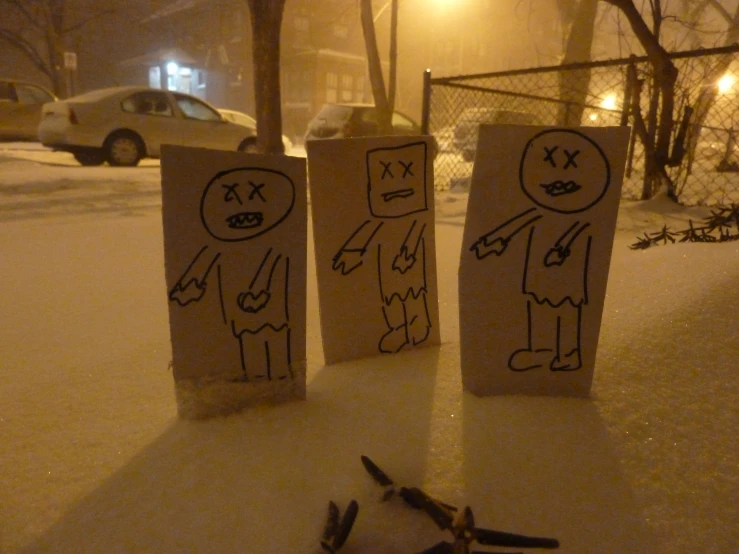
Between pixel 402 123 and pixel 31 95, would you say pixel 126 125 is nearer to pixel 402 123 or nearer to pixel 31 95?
pixel 402 123

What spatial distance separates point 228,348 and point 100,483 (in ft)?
1.57

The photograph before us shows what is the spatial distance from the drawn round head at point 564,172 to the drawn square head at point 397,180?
532mm

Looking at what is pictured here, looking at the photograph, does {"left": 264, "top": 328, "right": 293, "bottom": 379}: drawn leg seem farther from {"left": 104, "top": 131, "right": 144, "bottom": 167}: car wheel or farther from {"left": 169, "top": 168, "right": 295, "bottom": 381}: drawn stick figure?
{"left": 104, "top": 131, "right": 144, "bottom": 167}: car wheel

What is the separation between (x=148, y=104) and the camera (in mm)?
9938

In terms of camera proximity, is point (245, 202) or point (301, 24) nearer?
point (245, 202)

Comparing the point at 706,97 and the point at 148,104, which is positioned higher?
the point at 148,104

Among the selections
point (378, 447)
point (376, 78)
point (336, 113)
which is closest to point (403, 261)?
point (378, 447)

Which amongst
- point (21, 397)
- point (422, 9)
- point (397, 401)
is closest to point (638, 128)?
point (397, 401)

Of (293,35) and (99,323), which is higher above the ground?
(293,35)

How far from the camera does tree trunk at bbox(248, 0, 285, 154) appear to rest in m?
6.61

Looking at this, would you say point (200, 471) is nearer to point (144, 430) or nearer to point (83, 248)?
point (144, 430)

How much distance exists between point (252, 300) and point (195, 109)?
399 inches

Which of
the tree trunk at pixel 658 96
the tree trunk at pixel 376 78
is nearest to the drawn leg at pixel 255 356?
the tree trunk at pixel 658 96

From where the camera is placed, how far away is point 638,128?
5207 mm
